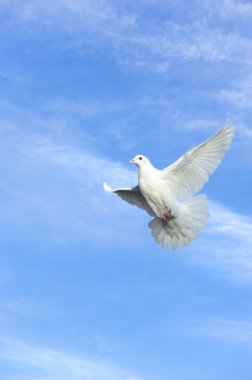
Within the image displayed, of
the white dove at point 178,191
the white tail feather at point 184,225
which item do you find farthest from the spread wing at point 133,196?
the white tail feather at point 184,225

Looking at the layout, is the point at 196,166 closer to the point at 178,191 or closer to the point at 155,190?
the point at 178,191

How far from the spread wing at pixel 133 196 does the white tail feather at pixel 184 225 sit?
0.50 meters

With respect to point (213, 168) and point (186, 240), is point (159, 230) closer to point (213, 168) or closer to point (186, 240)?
point (186, 240)

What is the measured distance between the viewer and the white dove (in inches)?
1006

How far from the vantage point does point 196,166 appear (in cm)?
2597

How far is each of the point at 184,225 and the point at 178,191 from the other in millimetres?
1192

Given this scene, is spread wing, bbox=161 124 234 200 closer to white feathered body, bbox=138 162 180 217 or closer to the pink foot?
white feathered body, bbox=138 162 180 217

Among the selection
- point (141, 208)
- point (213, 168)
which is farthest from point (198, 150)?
point (141, 208)

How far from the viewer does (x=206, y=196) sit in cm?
2675

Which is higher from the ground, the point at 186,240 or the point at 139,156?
the point at 139,156

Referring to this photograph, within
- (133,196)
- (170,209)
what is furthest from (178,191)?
(133,196)

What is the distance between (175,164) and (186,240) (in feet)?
9.18

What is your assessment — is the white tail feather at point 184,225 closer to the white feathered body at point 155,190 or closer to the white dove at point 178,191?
the white dove at point 178,191

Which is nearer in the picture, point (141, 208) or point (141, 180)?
point (141, 180)
